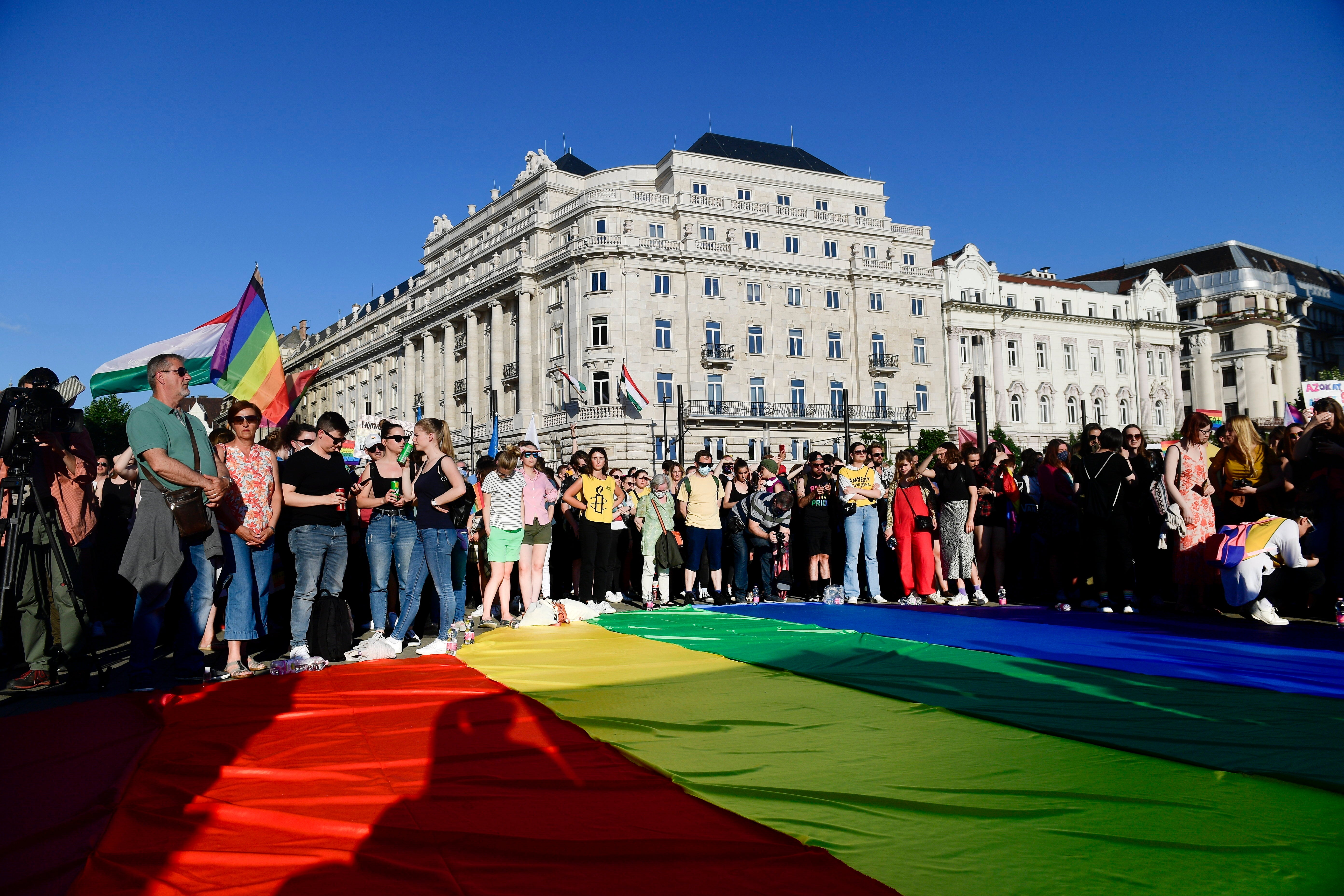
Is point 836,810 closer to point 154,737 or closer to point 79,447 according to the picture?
point 154,737

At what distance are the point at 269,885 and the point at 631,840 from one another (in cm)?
118

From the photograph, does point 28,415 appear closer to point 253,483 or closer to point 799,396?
point 253,483

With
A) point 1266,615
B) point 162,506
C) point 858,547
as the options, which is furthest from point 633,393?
point 162,506

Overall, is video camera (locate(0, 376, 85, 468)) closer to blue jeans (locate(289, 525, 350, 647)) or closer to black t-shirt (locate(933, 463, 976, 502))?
blue jeans (locate(289, 525, 350, 647))

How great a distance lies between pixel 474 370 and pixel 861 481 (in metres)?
49.6

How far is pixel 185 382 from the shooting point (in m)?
6.14

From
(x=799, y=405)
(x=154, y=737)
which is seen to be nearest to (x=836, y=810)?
(x=154, y=737)

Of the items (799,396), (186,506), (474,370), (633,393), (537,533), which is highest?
(474,370)

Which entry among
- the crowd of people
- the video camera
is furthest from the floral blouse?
the video camera

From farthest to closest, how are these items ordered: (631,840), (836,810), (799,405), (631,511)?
(799,405) < (631,511) < (836,810) < (631,840)

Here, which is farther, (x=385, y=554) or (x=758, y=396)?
(x=758, y=396)

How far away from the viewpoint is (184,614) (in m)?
6.45

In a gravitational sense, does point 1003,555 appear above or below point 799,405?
below

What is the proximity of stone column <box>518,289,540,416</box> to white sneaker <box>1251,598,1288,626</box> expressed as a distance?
45598 mm
